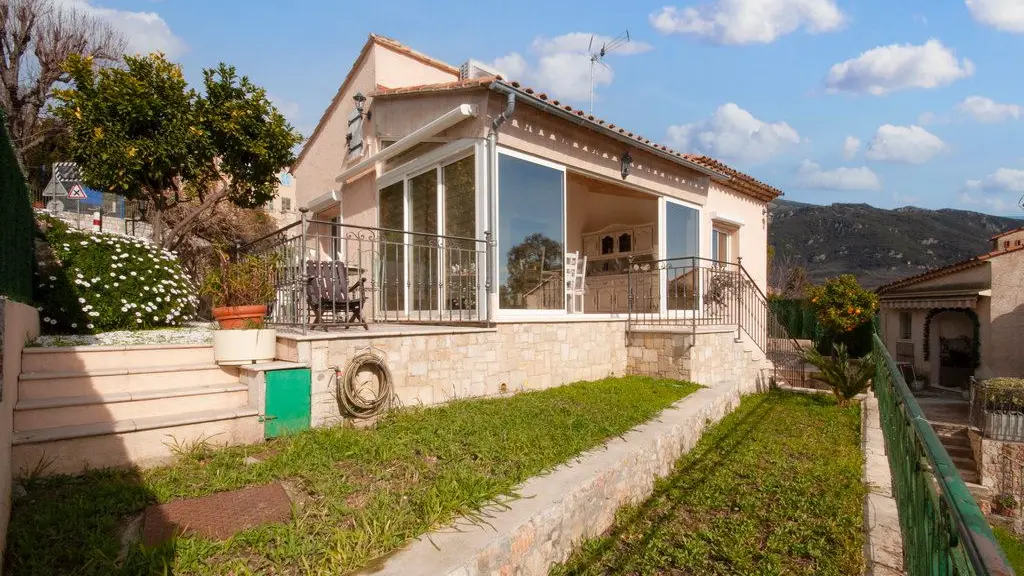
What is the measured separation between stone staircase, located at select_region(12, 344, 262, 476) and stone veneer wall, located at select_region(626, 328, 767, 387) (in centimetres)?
545

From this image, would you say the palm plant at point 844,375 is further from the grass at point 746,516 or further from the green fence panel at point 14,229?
the green fence panel at point 14,229

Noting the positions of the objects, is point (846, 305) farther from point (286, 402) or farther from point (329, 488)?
point (329, 488)

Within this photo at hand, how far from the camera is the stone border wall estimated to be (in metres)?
2.33

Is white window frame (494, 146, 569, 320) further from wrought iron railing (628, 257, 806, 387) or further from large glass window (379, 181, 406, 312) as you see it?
wrought iron railing (628, 257, 806, 387)

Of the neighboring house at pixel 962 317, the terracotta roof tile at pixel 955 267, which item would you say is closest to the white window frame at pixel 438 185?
the neighboring house at pixel 962 317

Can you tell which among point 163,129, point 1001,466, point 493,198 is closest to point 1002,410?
point 1001,466

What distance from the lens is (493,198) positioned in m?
6.16

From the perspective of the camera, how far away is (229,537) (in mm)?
2480

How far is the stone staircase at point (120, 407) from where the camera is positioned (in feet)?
10.6

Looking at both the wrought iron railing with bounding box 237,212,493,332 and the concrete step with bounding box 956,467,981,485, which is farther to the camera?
the concrete step with bounding box 956,467,981,485

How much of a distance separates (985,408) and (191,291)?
1596cm

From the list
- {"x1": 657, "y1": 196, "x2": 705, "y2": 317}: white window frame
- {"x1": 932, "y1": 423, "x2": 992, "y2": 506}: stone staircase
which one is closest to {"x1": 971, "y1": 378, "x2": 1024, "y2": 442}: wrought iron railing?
{"x1": 932, "y1": 423, "x2": 992, "y2": 506}: stone staircase

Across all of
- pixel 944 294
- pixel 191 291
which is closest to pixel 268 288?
pixel 191 291

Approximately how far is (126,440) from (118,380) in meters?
0.71
